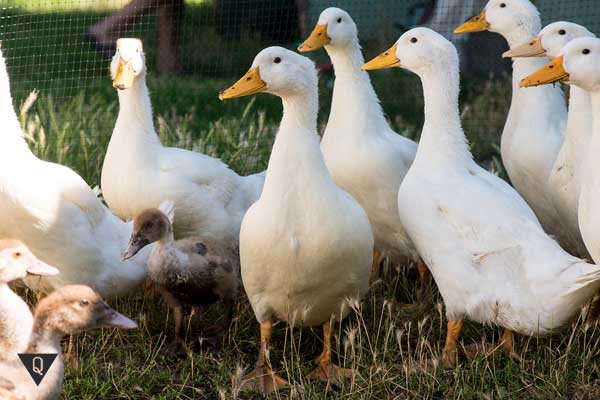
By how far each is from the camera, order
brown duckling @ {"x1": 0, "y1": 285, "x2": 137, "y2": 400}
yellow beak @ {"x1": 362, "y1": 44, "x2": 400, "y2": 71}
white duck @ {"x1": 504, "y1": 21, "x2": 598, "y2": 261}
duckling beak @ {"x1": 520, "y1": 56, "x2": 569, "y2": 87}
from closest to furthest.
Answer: brown duckling @ {"x1": 0, "y1": 285, "x2": 137, "y2": 400} < duckling beak @ {"x1": 520, "y1": 56, "x2": 569, "y2": 87} < white duck @ {"x1": 504, "y1": 21, "x2": 598, "y2": 261} < yellow beak @ {"x1": 362, "y1": 44, "x2": 400, "y2": 71}

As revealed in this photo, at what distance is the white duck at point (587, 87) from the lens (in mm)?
4953

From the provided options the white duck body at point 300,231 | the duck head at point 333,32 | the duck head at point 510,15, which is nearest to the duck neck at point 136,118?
the duck head at point 333,32

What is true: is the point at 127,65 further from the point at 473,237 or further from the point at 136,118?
the point at 473,237

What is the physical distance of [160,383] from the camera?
16.2 feet

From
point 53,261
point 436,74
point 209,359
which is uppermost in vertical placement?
point 436,74

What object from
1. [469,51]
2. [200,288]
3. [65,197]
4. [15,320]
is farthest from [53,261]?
[469,51]

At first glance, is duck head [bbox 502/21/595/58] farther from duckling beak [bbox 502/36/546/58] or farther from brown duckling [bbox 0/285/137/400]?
brown duckling [bbox 0/285/137/400]

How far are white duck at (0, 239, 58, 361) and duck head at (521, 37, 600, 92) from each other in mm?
2618

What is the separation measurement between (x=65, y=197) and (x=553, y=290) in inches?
96.1

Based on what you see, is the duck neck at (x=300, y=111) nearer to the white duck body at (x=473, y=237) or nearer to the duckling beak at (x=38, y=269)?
the white duck body at (x=473, y=237)

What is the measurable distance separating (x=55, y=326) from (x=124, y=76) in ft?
6.92

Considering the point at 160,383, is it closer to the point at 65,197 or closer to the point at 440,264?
the point at 65,197

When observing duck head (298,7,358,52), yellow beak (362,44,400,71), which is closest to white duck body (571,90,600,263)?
yellow beak (362,44,400,71)

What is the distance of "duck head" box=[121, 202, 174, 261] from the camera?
17.0ft
